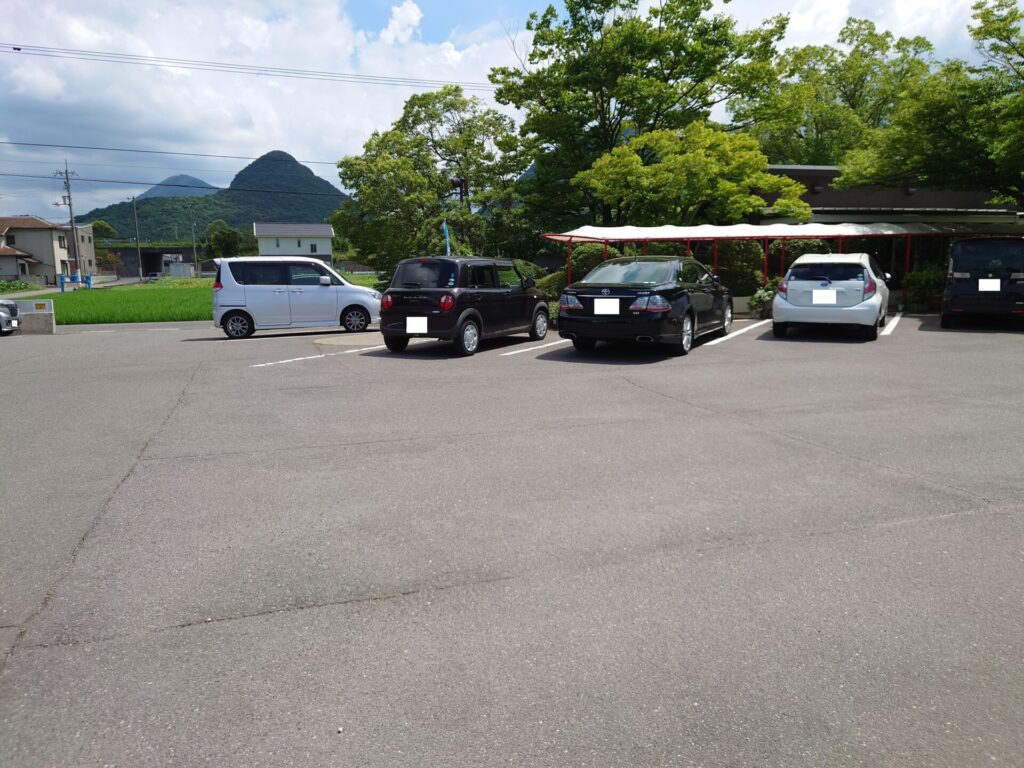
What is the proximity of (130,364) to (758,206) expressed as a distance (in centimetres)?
1721

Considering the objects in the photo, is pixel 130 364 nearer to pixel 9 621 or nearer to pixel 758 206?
pixel 9 621

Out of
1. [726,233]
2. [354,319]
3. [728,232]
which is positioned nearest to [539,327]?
[354,319]

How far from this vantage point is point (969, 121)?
770 inches

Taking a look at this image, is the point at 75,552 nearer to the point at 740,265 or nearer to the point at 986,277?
the point at 986,277

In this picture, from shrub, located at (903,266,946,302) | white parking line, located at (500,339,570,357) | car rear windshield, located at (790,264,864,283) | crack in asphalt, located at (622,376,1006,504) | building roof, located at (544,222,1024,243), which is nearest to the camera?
crack in asphalt, located at (622,376,1006,504)

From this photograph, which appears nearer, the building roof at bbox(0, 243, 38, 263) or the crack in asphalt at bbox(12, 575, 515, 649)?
the crack in asphalt at bbox(12, 575, 515, 649)

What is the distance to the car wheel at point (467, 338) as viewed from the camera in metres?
11.4

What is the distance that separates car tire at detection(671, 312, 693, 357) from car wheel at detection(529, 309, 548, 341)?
3029mm

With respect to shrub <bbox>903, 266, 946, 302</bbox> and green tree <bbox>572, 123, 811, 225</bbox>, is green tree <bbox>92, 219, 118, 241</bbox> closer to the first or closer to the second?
green tree <bbox>572, 123, 811, 225</bbox>

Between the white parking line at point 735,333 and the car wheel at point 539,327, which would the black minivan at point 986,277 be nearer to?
the white parking line at point 735,333

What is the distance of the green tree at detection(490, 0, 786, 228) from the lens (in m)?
21.9


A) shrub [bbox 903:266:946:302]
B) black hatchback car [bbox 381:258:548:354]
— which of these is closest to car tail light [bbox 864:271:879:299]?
black hatchback car [bbox 381:258:548:354]

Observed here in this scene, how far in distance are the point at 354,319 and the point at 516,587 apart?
13.5m

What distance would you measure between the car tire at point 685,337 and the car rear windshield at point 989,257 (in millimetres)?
6298
